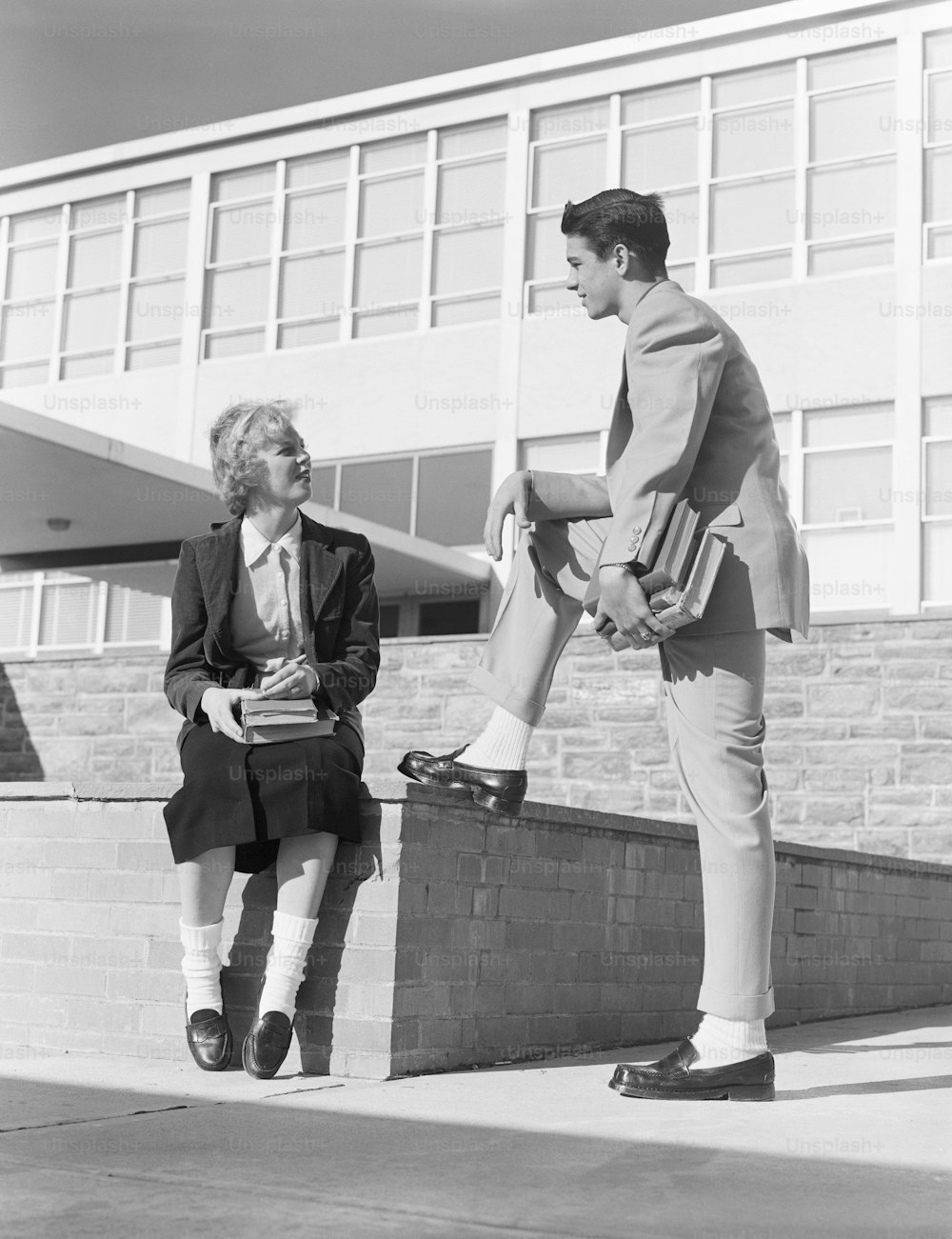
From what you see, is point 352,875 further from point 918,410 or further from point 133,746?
point 918,410

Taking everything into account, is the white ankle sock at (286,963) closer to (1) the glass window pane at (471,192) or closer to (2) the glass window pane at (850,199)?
(2) the glass window pane at (850,199)

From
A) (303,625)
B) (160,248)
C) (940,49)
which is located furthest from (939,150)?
(303,625)

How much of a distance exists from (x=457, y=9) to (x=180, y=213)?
5.42 metres

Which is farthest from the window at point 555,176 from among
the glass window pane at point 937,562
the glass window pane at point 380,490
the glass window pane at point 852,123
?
the glass window pane at point 937,562

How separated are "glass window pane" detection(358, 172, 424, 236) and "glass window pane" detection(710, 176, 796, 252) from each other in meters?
4.28

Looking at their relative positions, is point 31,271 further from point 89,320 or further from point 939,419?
point 939,419

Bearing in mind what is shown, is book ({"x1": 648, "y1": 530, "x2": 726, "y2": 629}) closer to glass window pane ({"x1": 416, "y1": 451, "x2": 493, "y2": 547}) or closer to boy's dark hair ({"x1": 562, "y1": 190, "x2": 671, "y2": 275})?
boy's dark hair ({"x1": 562, "y1": 190, "x2": 671, "y2": 275})

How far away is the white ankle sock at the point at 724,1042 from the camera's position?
12.1ft

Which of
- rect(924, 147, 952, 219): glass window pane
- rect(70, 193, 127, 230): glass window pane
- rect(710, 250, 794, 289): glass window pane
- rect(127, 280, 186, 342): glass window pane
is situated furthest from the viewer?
rect(70, 193, 127, 230): glass window pane

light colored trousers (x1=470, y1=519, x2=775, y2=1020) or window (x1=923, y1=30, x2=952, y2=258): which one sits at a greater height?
window (x1=923, y1=30, x2=952, y2=258)

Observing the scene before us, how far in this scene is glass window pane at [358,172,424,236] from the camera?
2078 cm

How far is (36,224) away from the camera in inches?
954

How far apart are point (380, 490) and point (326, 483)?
88 centimetres

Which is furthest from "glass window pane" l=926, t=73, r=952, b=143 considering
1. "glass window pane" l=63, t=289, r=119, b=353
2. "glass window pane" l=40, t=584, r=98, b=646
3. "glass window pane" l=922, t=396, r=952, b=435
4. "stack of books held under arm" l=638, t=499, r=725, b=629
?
"stack of books held under arm" l=638, t=499, r=725, b=629
